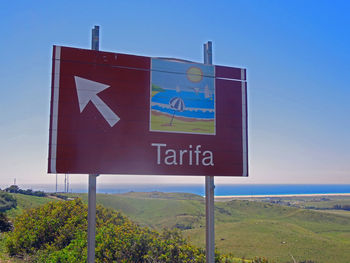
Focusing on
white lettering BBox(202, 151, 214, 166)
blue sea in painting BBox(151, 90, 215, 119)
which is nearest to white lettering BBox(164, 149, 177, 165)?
white lettering BBox(202, 151, 214, 166)

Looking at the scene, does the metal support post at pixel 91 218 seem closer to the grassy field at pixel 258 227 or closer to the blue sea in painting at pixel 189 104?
the blue sea in painting at pixel 189 104

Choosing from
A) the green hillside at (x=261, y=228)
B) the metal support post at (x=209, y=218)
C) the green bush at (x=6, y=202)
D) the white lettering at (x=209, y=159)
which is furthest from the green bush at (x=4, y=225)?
the green bush at (x=6, y=202)

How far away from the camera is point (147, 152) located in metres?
6.23

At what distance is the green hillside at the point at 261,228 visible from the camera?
818 inches

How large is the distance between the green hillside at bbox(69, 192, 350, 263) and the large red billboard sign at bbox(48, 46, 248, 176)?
302 centimetres

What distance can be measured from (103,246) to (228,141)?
12.1ft

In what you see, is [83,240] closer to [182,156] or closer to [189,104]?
[182,156]

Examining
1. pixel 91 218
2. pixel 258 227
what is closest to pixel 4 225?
pixel 91 218

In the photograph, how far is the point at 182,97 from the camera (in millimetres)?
6711

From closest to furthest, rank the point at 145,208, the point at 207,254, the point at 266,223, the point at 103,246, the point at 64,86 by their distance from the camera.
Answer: the point at 64,86
the point at 207,254
the point at 103,246
the point at 266,223
the point at 145,208

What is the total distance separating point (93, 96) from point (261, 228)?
2394 cm

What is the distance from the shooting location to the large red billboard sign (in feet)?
19.0

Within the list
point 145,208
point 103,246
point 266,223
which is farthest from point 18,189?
point 103,246

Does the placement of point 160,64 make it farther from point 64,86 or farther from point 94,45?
point 64,86
